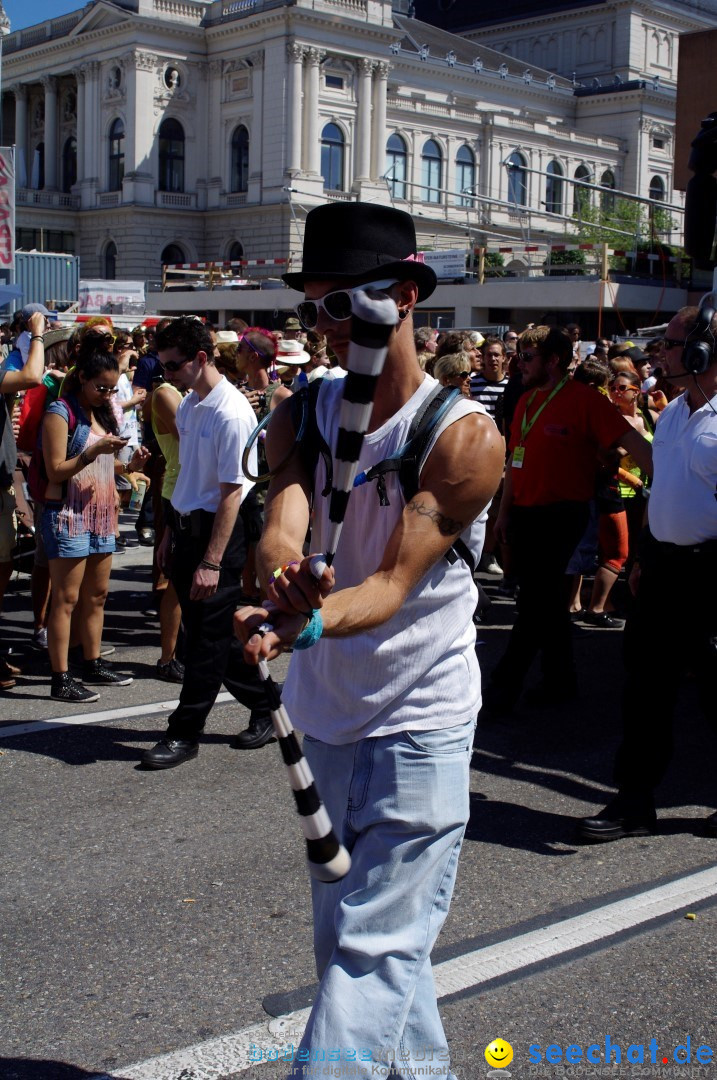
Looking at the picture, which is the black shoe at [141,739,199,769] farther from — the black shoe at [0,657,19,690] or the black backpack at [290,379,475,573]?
the black backpack at [290,379,475,573]

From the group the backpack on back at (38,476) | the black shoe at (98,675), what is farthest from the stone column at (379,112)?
the black shoe at (98,675)

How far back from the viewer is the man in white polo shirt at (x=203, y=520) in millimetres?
5824

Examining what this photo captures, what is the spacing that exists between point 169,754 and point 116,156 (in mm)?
77963

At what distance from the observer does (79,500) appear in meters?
7.03

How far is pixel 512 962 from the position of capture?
12.9 feet

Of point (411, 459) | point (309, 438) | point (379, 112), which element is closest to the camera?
point (411, 459)

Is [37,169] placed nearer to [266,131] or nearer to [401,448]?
[266,131]

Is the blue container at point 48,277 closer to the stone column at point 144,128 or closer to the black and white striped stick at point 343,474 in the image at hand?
the black and white striped stick at point 343,474

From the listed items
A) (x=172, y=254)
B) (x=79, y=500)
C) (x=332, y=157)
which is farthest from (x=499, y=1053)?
(x=172, y=254)

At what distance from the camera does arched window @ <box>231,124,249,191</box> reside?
75312 mm

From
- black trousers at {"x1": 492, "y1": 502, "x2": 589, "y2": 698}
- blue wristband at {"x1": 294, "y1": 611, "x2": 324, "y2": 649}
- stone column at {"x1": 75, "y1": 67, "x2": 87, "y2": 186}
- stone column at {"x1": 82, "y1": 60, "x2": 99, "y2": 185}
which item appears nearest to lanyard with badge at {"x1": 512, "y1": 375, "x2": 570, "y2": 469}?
black trousers at {"x1": 492, "y1": 502, "x2": 589, "y2": 698}

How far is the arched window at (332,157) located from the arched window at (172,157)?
31.5 ft

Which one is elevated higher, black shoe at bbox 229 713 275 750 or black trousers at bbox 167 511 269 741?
black trousers at bbox 167 511 269 741

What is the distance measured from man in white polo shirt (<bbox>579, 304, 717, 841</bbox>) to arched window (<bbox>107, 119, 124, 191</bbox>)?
253ft
